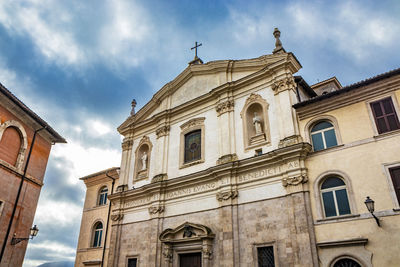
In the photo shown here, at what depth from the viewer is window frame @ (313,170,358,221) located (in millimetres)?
11672

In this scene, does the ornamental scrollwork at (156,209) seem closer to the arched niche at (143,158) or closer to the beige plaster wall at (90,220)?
the arched niche at (143,158)

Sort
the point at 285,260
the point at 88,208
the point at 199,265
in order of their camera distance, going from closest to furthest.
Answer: the point at 285,260 → the point at 199,265 → the point at 88,208

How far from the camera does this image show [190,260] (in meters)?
15.6

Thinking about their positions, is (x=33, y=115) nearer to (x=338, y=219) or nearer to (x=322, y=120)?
(x=322, y=120)

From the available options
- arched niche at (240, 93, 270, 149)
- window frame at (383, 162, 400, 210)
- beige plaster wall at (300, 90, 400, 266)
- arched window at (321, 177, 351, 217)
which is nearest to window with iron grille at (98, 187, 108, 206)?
arched niche at (240, 93, 270, 149)

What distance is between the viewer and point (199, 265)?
1511 cm

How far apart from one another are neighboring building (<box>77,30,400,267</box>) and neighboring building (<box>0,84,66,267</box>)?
4913mm

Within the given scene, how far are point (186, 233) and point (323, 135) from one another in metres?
8.11

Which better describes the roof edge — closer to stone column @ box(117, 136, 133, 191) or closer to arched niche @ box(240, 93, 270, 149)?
stone column @ box(117, 136, 133, 191)

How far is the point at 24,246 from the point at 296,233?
14679 mm

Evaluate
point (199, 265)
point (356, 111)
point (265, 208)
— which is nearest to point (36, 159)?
point (199, 265)

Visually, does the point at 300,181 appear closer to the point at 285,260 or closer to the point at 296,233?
the point at 296,233

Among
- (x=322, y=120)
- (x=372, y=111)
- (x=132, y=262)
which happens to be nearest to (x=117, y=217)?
(x=132, y=262)

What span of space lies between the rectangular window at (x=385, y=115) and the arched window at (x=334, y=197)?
2633 mm
